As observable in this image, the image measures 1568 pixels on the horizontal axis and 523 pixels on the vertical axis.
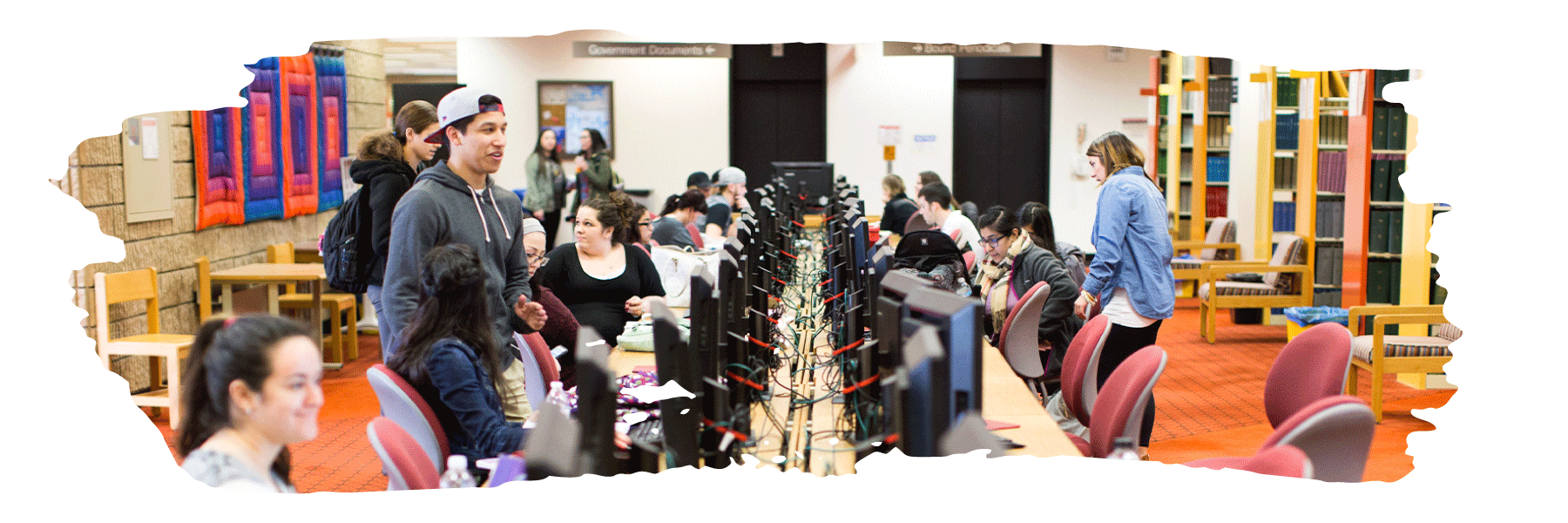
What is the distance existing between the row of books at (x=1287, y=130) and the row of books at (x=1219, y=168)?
4.18 ft

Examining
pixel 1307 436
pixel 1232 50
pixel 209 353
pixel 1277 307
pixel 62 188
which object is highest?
pixel 1232 50

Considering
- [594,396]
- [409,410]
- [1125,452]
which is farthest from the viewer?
[409,410]

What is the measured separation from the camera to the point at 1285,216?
24.7ft

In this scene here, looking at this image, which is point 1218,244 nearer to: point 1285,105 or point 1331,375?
point 1285,105

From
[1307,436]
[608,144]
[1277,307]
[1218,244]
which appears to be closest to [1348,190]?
[1277,307]

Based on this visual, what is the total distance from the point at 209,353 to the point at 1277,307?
6809 mm

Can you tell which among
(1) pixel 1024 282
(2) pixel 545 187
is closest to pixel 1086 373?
(1) pixel 1024 282

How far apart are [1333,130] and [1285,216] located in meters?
0.84

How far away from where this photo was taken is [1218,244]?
7.73 meters

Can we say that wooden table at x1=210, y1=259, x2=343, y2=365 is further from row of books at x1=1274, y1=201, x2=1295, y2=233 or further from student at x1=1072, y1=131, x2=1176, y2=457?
row of books at x1=1274, y1=201, x2=1295, y2=233

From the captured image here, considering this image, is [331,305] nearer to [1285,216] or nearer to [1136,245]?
[1136,245]

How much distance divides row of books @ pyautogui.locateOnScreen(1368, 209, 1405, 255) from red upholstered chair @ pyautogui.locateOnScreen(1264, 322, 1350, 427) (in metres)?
3.54

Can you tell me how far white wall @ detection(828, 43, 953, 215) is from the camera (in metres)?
11.1

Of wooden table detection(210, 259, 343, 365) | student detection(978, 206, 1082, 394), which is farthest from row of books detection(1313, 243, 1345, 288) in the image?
wooden table detection(210, 259, 343, 365)
